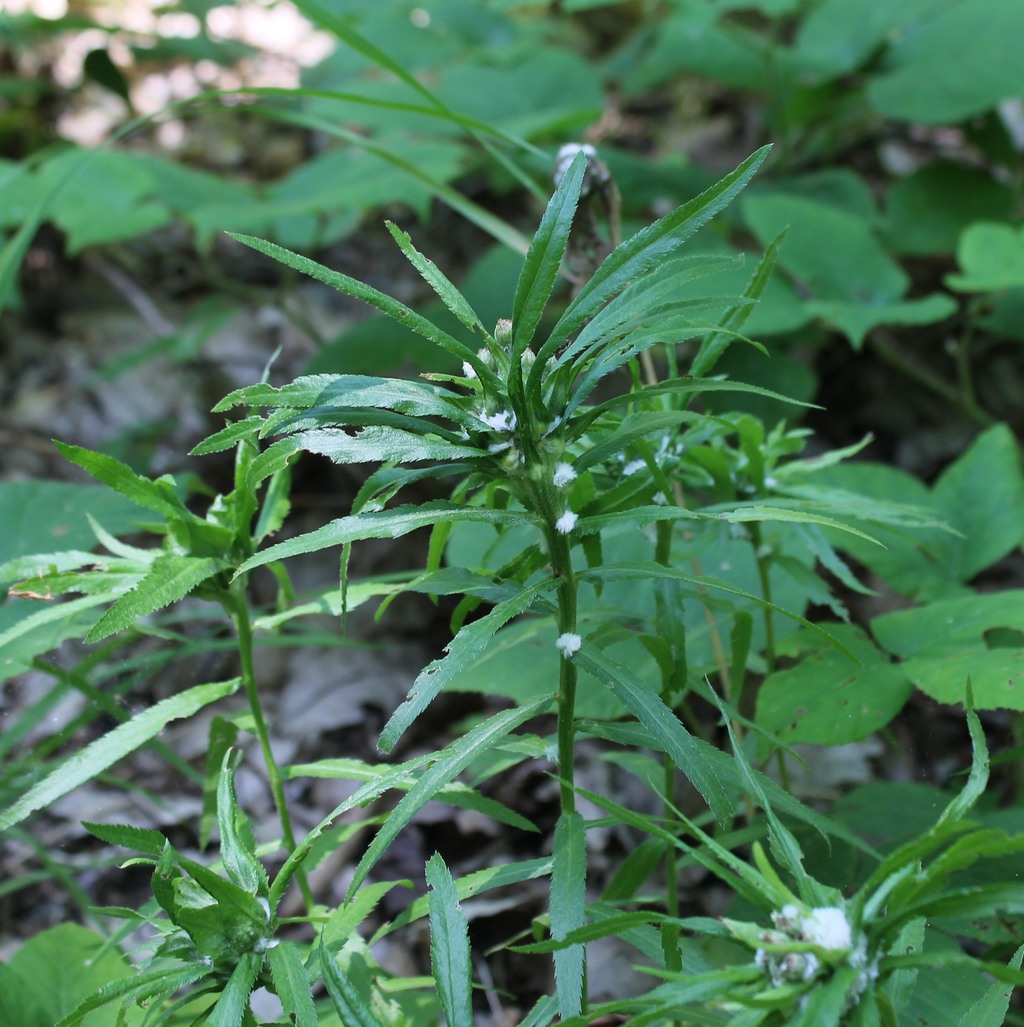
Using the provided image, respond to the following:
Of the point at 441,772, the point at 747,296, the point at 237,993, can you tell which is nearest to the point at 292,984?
the point at 237,993

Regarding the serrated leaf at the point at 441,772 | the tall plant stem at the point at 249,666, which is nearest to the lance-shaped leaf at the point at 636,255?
the serrated leaf at the point at 441,772

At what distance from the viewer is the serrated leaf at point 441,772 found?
0.66 metres

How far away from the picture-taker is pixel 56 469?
2711 millimetres

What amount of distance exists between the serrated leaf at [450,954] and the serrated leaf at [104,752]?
0.30 metres

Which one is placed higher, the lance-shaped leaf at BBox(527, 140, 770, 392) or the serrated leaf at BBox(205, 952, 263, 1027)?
the lance-shaped leaf at BBox(527, 140, 770, 392)

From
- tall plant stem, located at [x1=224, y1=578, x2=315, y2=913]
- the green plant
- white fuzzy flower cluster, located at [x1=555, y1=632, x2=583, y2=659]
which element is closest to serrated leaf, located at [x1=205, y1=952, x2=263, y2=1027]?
the green plant

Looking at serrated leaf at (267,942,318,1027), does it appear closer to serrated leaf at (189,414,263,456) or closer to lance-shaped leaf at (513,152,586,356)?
serrated leaf at (189,414,263,456)

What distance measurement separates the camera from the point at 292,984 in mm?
711

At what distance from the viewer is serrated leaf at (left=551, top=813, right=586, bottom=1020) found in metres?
0.69

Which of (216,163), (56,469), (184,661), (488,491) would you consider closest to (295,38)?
(216,163)

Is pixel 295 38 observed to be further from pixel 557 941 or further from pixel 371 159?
pixel 557 941

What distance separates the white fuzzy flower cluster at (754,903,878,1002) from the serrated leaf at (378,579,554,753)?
253mm

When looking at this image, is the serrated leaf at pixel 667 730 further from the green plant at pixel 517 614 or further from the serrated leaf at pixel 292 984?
the serrated leaf at pixel 292 984

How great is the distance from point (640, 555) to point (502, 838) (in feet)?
2.28
